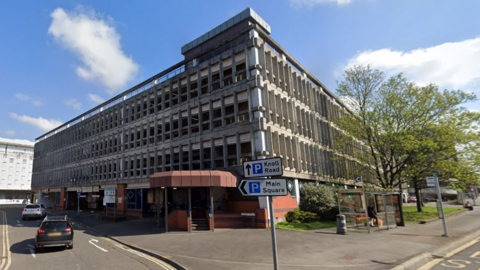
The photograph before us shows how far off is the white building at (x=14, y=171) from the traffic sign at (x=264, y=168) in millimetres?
103928

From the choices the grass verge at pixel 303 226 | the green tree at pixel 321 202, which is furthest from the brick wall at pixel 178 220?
the green tree at pixel 321 202

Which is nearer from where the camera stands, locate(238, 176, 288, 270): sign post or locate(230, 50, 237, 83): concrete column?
locate(238, 176, 288, 270): sign post

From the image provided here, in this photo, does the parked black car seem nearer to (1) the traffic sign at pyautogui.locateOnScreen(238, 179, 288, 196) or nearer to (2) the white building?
(1) the traffic sign at pyautogui.locateOnScreen(238, 179, 288, 196)

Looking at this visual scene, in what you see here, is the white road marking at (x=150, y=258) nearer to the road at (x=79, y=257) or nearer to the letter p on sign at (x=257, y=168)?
the road at (x=79, y=257)

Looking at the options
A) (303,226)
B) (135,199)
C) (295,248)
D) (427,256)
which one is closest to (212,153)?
(303,226)

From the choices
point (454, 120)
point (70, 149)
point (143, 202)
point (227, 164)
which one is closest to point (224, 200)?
point (227, 164)

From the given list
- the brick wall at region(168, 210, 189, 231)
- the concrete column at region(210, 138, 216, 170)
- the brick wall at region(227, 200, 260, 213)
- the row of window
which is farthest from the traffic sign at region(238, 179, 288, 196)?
the row of window

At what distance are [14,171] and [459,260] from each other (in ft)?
368

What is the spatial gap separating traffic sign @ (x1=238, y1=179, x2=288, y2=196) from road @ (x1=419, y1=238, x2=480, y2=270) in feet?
22.1

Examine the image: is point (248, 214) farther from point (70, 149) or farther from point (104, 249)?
point (70, 149)

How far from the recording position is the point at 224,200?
2228cm

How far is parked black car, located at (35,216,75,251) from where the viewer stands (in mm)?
12320

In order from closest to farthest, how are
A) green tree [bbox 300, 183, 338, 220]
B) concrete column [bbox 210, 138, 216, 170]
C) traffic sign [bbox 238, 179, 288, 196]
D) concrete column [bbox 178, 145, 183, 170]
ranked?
traffic sign [bbox 238, 179, 288, 196]
green tree [bbox 300, 183, 338, 220]
concrete column [bbox 210, 138, 216, 170]
concrete column [bbox 178, 145, 183, 170]

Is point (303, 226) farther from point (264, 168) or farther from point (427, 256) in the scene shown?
point (264, 168)
